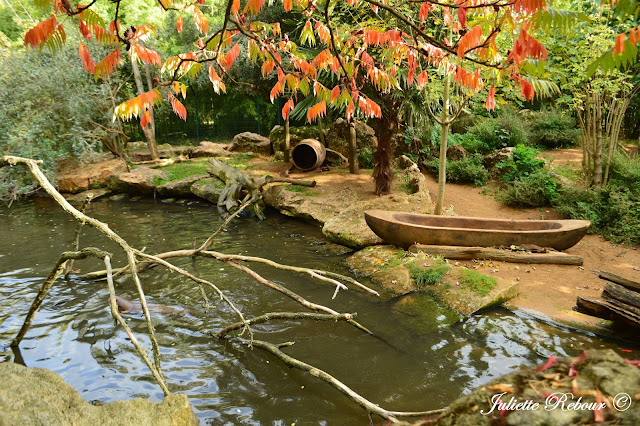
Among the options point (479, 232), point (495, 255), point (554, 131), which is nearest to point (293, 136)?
point (554, 131)

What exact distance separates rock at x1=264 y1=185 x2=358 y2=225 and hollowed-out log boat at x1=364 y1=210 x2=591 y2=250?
2345 mm

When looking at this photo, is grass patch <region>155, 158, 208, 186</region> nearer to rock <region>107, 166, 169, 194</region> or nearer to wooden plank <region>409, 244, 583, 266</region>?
rock <region>107, 166, 169, 194</region>

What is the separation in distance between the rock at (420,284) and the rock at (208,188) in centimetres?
588

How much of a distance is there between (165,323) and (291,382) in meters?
1.95

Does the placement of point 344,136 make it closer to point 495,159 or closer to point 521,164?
point 495,159

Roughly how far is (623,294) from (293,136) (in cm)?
1153

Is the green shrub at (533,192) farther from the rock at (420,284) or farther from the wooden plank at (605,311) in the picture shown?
the wooden plank at (605,311)

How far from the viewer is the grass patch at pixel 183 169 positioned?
Result: 13.0 m

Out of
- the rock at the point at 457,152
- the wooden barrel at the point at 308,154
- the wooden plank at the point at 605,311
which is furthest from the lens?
the wooden barrel at the point at 308,154

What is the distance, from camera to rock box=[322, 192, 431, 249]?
7.66 m

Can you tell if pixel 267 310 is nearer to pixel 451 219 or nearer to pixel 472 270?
pixel 472 270

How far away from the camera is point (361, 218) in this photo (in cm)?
829

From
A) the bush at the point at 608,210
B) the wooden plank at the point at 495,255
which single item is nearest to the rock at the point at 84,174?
the wooden plank at the point at 495,255

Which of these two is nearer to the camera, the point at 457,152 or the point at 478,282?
the point at 478,282
